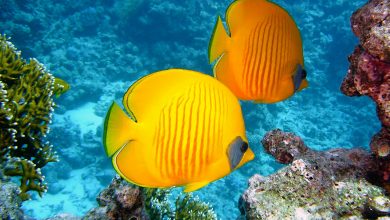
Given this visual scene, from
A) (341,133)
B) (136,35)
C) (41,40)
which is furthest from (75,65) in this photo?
(341,133)

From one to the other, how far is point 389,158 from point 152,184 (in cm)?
211

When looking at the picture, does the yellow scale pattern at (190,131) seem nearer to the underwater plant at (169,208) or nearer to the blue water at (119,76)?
the underwater plant at (169,208)

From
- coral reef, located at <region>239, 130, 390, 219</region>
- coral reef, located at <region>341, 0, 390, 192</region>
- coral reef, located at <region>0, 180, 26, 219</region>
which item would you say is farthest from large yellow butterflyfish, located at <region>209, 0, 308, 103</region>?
coral reef, located at <region>0, 180, 26, 219</region>

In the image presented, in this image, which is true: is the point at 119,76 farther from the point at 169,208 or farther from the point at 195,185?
the point at 195,185

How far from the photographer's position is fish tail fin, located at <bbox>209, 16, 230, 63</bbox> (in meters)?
2.13

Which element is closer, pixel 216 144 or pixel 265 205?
pixel 216 144

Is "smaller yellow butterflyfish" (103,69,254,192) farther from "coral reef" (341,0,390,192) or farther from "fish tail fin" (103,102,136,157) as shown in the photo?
"coral reef" (341,0,390,192)

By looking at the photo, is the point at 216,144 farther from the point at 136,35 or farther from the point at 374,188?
the point at 136,35

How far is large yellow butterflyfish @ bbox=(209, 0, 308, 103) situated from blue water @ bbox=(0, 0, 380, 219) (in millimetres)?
10004

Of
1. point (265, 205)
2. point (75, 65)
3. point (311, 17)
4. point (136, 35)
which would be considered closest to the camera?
point (265, 205)

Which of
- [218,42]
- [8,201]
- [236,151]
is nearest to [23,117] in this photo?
[8,201]

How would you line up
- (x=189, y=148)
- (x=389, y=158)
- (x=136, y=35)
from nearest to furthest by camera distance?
(x=189, y=148) → (x=389, y=158) → (x=136, y=35)

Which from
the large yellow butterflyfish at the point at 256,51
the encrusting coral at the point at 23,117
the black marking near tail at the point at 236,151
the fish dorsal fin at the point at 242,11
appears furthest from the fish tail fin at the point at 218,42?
the encrusting coral at the point at 23,117

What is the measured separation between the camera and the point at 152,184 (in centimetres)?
161
